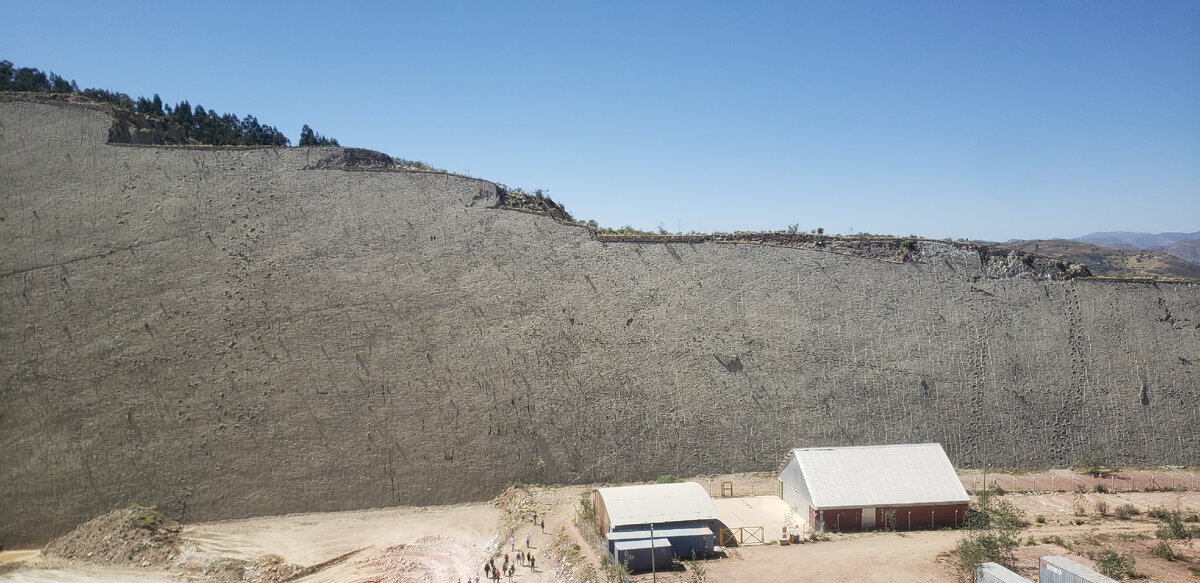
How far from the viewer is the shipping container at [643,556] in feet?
48.4

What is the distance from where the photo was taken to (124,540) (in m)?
17.8

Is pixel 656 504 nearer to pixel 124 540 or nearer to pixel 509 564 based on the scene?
pixel 509 564

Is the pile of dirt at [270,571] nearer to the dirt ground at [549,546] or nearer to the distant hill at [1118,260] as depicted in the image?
the dirt ground at [549,546]

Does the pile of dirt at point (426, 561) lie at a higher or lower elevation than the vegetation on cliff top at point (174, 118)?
lower

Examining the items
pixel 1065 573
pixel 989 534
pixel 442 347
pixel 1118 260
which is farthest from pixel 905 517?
pixel 1118 260

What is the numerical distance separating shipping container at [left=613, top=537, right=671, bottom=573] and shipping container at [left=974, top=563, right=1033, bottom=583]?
5.78m

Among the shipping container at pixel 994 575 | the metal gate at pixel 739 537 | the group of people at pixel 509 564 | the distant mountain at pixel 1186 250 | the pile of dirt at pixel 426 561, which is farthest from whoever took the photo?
the distant mountain at pixel 1186 250

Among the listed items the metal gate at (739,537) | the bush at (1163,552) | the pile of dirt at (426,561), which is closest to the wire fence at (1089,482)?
the bush at (1163,552)

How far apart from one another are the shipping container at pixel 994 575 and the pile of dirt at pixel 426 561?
10.2m

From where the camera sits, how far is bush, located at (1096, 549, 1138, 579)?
14.1m

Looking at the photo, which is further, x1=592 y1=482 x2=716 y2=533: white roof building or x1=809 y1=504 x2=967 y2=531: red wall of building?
x1=809 y1=504 x2=967 y2=531: red wall of building

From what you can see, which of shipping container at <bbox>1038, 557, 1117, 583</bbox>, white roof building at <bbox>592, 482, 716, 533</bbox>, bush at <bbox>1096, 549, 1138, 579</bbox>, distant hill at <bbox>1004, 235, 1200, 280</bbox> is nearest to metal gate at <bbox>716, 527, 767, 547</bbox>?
white roof building at <bbox>592, 482, 716, 533</bbox>

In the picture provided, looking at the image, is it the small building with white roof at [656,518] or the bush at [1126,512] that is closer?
the small building with white roof at [656,518]

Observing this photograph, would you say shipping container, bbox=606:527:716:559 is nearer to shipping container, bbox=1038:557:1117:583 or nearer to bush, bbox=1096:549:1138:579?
shipping container, bbox=1038:557:1117:583
